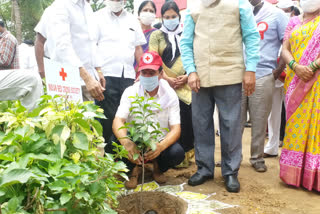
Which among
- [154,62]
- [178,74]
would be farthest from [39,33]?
[178,74]

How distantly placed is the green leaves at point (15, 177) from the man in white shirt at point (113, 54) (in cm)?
211

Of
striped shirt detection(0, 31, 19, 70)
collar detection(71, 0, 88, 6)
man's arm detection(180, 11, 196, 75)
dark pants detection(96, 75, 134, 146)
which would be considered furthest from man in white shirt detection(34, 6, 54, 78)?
man's arm detection(180, 11, 196, 75)

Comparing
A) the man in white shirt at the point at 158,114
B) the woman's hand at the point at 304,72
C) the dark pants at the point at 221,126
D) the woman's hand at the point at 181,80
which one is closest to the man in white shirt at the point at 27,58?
the woman's hand at the point at 181,80

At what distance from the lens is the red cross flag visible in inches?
71.6

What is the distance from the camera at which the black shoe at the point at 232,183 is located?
2566mm

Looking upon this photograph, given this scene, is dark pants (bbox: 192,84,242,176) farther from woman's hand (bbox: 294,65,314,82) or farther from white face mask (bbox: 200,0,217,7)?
white face mask (bbox: 200,0,217,7)

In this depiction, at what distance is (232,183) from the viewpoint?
2.59 meters

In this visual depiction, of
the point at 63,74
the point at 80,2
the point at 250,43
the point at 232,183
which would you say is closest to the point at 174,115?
the point at 232,183

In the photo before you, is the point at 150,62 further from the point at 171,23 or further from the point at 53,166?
the point at 53,166

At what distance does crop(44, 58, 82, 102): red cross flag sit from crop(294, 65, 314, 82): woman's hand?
1858mm

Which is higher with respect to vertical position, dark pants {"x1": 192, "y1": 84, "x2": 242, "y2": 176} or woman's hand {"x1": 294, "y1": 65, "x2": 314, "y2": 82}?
woman's hand {"x1": 294, "y1": 65, "x2": 314, "y2": 82}

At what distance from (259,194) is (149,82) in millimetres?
1343

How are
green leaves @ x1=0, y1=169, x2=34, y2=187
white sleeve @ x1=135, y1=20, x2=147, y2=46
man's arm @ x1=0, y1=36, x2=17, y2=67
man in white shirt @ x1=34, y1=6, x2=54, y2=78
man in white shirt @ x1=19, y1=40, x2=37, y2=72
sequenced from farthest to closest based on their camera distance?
man in white shirt @ x1=19, y1=40, x2=37, y2=72 < white sleeve @ x1=135, y1=20, x2=147, y2=46 < man's arm @ x1=0, y1=36, x2=17, y2=67 < man in white shirt @ x1=34, y1=6, x2=54, y2=78 < green leaves @ x1=0, y1=169, x2=34, y2=187

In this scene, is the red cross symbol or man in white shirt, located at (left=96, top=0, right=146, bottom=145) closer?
the red cross symbol
